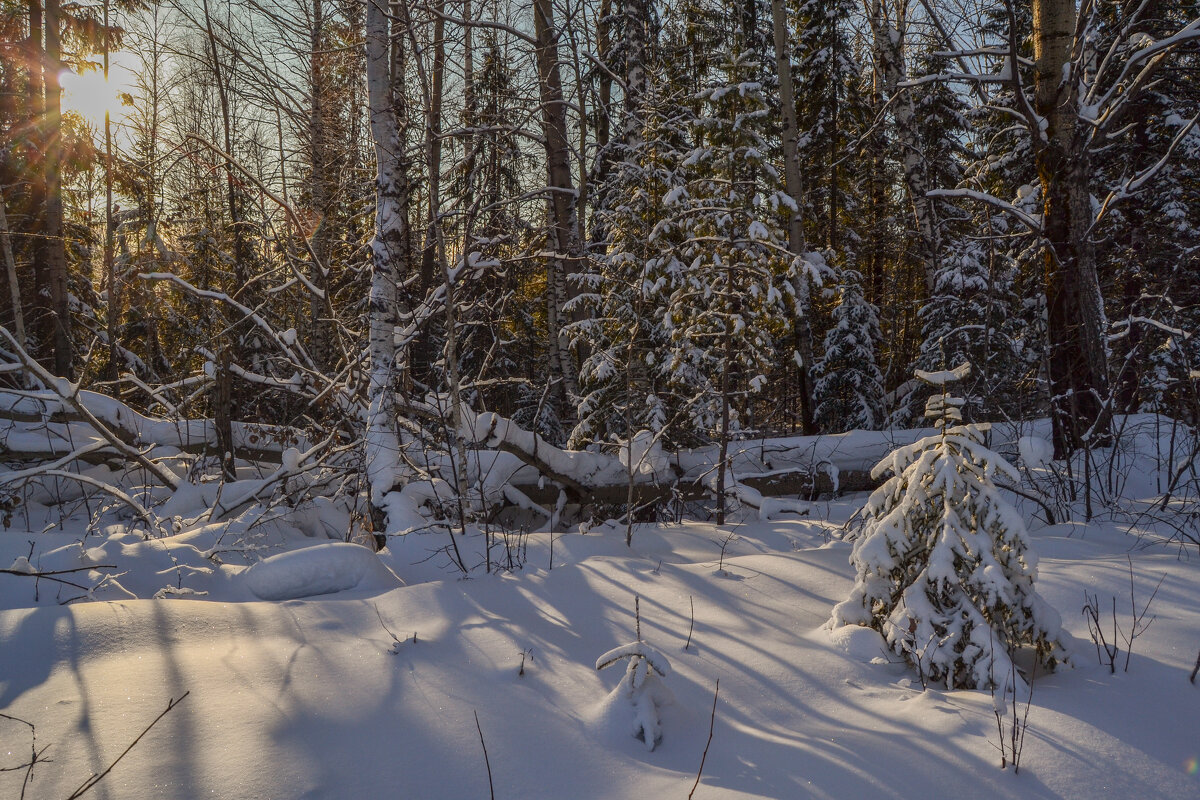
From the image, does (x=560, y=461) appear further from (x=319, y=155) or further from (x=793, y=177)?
(x=793, y=177)

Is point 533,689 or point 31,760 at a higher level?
point 31,760

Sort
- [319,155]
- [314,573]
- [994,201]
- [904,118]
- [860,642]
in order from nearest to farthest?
[860,642] < [314,573] < [994,201] < [319,155] < [904,118]

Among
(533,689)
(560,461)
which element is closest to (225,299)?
(560,461)

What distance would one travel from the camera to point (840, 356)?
13.9m

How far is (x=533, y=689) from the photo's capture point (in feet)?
8.80

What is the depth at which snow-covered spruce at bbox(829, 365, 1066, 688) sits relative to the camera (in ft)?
8.65

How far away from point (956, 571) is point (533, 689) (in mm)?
1818

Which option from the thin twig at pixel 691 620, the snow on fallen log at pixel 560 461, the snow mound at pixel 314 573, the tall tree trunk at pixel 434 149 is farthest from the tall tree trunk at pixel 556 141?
the thin twig at pixel 691 620

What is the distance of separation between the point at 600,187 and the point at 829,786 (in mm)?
10480

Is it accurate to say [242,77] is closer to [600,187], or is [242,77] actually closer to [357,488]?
[600,187]

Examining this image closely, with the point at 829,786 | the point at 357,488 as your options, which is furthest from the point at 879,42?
the point at 829,786

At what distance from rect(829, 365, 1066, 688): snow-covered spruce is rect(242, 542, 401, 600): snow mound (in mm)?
2923

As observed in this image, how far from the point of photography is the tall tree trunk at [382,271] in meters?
5.62

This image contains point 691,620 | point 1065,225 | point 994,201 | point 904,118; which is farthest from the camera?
point 904,118
